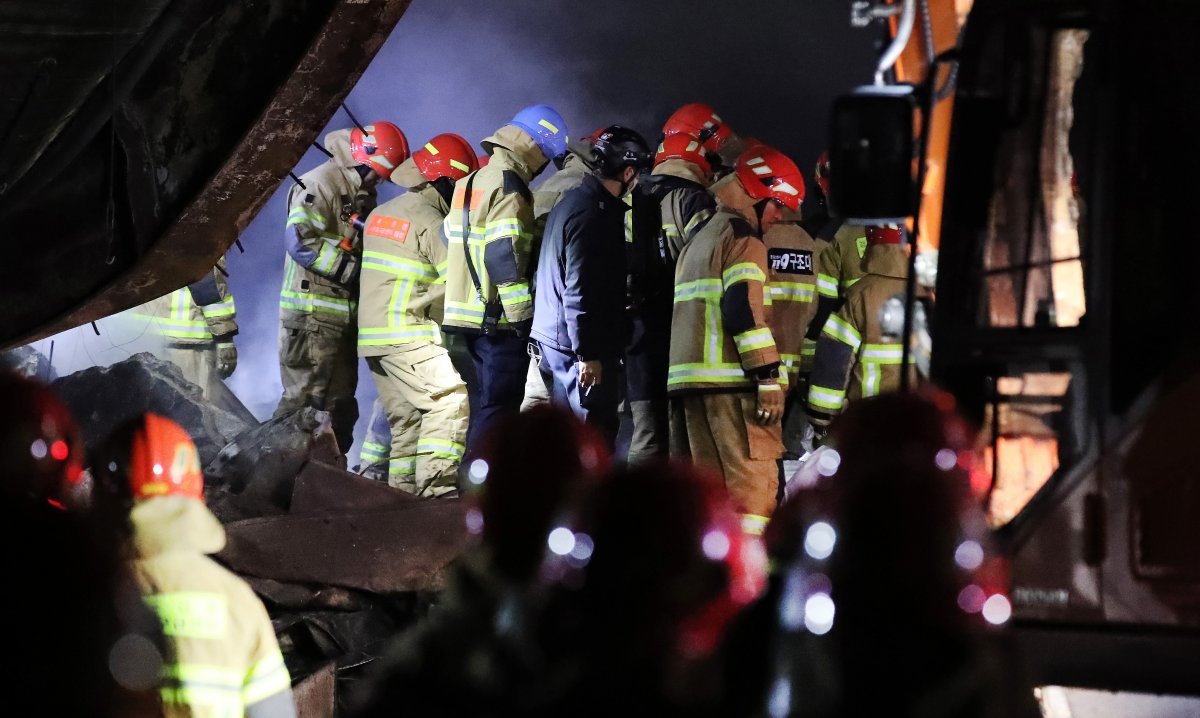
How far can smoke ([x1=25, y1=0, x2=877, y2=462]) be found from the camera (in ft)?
36.8

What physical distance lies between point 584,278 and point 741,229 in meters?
0.90

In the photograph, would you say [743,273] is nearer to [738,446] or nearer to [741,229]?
[741,229]

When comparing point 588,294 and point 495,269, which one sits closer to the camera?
point 588,294

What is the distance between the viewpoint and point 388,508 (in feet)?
17.9

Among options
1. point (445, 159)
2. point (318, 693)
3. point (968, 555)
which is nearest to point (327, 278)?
point (445, 159)

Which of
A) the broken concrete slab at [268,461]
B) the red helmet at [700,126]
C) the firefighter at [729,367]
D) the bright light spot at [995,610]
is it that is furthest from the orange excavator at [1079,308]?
the red helmet at [700,126]

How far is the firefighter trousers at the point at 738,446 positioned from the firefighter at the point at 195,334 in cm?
382

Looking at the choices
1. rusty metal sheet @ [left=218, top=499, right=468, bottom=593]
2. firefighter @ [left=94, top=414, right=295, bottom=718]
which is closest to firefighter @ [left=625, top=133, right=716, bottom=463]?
rusty metal sheet @ [left=218, top=499, right=468, bottom=593]

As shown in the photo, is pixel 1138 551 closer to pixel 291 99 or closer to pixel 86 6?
pixel 291 99

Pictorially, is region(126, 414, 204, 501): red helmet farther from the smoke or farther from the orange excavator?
the smoke

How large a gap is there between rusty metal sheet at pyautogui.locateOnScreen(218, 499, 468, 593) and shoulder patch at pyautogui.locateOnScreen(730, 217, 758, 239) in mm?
2400

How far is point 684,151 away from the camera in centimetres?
801

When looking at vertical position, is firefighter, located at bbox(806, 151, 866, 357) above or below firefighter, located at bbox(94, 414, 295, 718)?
above

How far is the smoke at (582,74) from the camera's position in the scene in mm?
11203
